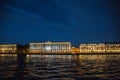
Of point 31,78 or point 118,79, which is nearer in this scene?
point 118,79

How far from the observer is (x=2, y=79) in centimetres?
2627

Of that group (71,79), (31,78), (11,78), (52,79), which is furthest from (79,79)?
(11,78)

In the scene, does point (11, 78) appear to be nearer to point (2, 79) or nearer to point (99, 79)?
point (2, 79)

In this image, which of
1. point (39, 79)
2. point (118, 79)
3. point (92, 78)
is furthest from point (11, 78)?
point (118, 79)

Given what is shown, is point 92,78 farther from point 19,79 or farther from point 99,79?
point 19,79

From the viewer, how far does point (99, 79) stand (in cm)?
2672

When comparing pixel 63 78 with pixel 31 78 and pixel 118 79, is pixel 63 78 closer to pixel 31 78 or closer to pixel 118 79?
pixel 31 78

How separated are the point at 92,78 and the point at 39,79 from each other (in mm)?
5288

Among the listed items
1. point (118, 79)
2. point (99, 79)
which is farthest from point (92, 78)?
point (118, 79)

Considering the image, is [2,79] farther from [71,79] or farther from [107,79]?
[107,79]

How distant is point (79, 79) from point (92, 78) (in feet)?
4.84

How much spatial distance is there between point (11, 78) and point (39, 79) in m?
2.87

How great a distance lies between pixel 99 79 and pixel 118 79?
1.83 metres

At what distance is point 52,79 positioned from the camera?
2642 cm
